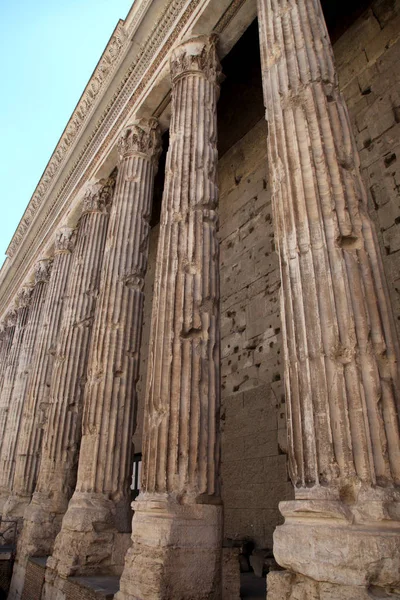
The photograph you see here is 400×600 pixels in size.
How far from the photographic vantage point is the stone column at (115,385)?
5.99 metres

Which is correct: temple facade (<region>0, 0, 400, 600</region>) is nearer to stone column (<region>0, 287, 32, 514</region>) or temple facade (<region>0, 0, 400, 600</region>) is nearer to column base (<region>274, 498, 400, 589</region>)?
column base (<region>274, 498, 400, 589</region>)

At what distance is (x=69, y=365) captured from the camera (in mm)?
8898

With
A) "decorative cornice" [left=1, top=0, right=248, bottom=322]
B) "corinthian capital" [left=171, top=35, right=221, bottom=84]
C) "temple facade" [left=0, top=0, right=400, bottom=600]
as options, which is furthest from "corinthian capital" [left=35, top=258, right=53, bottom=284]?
"corinthian capital" [left=171, top=35, right=221, bottom=84]

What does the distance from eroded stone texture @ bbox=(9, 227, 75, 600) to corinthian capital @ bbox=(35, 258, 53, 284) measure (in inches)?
77.2

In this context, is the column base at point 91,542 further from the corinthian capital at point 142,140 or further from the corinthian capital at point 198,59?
the corinthian capital at point 198,59

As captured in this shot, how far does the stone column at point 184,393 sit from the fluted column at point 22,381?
755cm

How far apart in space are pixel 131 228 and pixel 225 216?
327cm

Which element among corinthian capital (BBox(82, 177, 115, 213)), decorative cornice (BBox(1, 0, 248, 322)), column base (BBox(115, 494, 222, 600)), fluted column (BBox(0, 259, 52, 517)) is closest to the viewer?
column base (BBox(115, 494, 222, 600))

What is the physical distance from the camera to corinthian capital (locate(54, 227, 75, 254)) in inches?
465

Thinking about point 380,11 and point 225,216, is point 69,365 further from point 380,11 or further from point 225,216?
point 380,11

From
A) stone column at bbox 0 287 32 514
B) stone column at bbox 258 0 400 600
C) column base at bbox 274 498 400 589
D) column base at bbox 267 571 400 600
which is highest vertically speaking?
stone column at bbox 0 287 32 514

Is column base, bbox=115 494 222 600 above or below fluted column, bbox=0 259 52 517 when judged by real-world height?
below

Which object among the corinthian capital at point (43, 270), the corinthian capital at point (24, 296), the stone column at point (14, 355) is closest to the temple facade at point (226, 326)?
the corinthian capital at point (43, 270)

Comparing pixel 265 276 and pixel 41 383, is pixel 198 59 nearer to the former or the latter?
pixel 265 276
